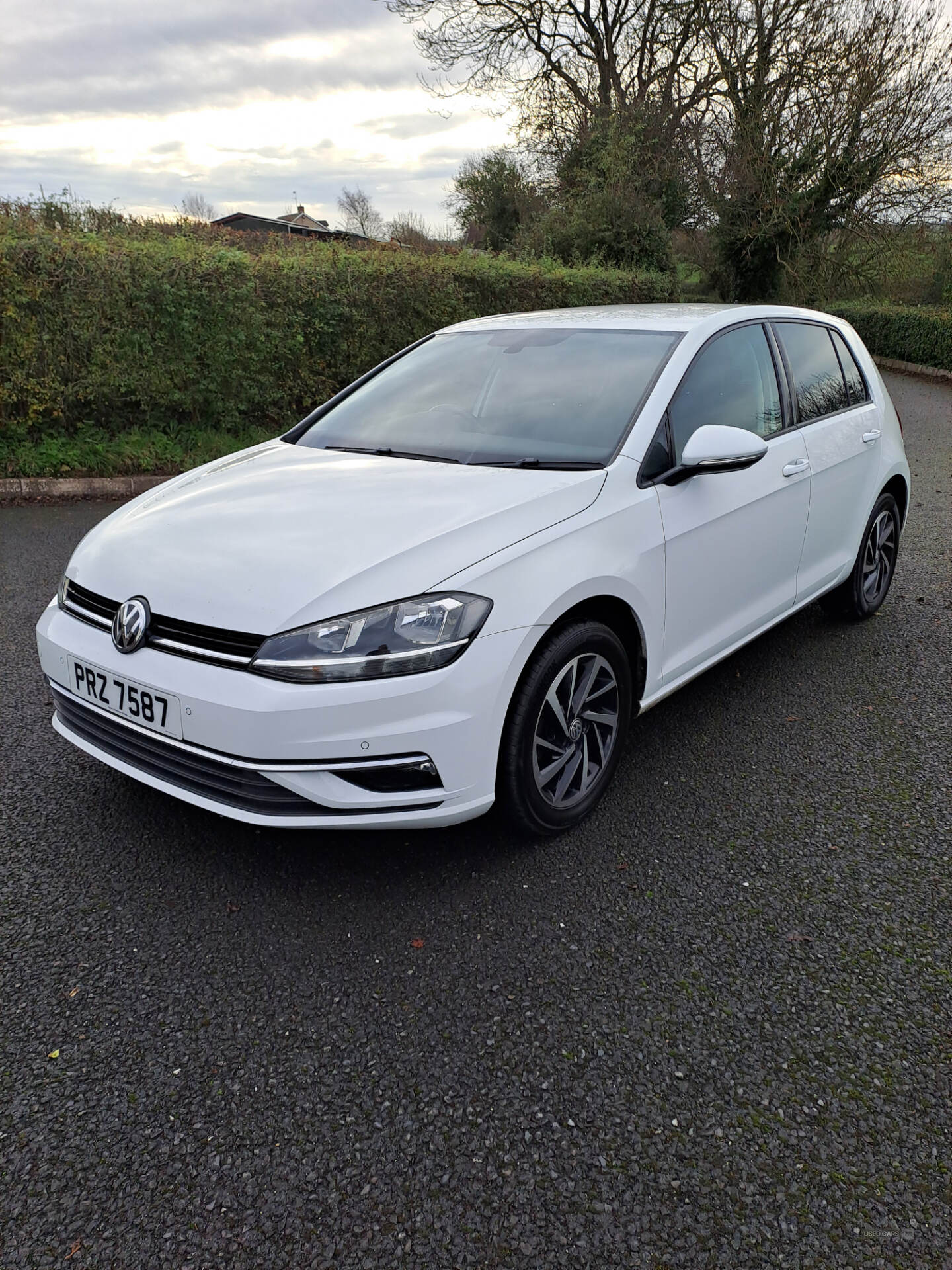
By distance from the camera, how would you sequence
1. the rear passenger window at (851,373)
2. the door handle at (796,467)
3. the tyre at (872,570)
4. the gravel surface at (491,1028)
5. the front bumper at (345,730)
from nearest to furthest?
the gravel surface at (491,1028) < the front bumper at (345,730) < the door handle at (796,467) < the rear passenger window at (851,373) < the tyre at (872,570)

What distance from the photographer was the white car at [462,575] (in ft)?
7.89

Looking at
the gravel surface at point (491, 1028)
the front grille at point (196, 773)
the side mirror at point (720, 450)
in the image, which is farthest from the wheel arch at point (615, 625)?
the front grille at point (196, 773)

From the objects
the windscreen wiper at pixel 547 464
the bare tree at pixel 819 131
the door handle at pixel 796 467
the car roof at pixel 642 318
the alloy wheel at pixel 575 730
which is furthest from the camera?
the bare tree at pixel 819 131

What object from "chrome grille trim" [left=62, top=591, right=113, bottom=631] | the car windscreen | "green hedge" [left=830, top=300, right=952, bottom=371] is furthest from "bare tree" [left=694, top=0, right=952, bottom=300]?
"chrome grille trim" [left=62, top=591, right=113, bottom=631]

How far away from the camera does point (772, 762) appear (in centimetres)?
348

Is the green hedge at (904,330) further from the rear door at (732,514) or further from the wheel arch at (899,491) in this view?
the rear door at (732,514)

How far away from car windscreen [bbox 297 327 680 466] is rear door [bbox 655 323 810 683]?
23 centimetres

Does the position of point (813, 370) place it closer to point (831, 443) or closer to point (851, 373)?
point (831, 443)

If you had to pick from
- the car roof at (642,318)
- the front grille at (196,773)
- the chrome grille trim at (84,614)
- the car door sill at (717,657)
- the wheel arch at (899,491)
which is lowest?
the front grille at (196,773)

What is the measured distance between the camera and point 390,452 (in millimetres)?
3459

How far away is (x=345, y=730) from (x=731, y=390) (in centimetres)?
221

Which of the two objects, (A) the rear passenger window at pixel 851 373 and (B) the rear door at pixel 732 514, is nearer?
(B) the rear door at pixel 732 514

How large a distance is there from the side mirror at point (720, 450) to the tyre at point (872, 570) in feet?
5.90

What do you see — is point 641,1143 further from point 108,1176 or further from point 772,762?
point 772,762
